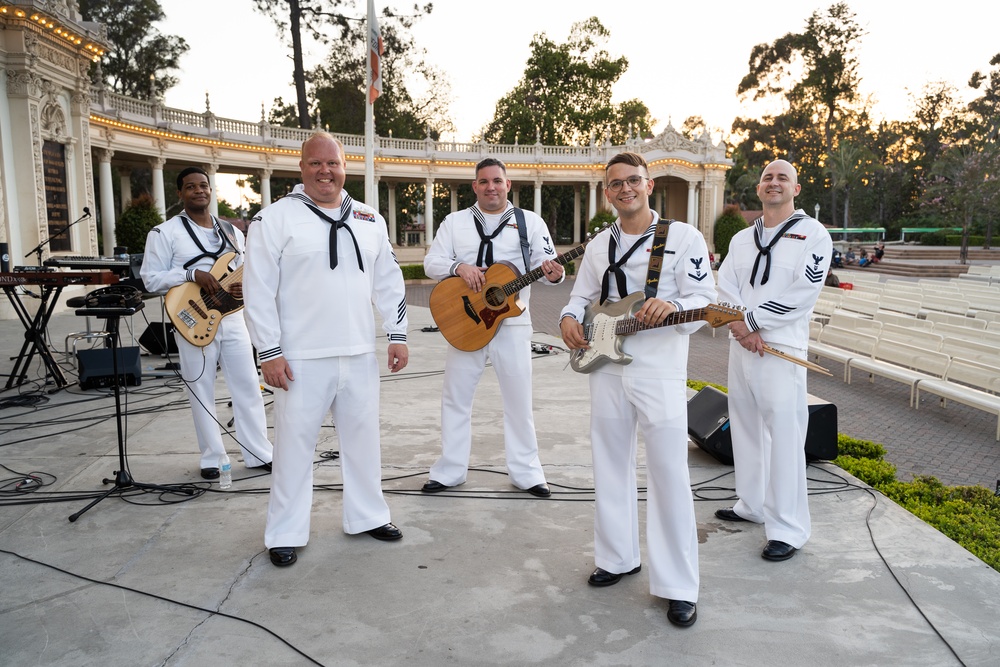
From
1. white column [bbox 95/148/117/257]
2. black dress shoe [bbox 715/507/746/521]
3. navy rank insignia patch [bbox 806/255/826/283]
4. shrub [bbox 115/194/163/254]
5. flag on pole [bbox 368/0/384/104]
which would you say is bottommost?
black dress shoe [bbox 715/507/746/521]

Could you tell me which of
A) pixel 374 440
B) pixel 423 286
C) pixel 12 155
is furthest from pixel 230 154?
pixel 374 440

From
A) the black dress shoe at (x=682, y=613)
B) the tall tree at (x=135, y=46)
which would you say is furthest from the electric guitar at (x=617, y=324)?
the tall tree at (x=135, y=46)

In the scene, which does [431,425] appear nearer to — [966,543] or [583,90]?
[966,543]

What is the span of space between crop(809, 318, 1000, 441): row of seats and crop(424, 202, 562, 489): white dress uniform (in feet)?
16.8

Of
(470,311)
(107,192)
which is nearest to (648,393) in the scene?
(470,311)

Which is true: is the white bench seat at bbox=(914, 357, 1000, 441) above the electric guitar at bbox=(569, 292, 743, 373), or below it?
below

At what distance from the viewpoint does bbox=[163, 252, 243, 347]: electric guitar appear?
5.16m

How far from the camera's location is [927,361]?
8.77 meters

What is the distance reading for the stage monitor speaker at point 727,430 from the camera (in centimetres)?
530

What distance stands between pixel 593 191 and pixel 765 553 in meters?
40.7

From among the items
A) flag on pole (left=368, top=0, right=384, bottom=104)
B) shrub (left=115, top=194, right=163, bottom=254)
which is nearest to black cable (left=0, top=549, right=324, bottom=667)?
flag on pole (left=368, top=0, right=384, bottom=104)

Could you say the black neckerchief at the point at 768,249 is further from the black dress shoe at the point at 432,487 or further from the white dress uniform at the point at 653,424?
the black dress shoe at the point at 432,487

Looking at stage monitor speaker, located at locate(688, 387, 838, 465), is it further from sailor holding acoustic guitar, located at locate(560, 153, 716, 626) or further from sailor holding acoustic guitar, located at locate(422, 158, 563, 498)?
sailor holding acoustic guitar, located at locate(560, 153, 716, 626)

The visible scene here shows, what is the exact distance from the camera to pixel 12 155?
15.4 m
